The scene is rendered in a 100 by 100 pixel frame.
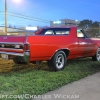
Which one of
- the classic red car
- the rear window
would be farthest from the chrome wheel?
the rear window

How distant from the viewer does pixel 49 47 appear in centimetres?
624

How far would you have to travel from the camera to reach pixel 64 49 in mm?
6914

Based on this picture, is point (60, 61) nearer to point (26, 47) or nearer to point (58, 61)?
point (58, 61)

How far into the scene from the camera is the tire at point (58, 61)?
21.6 feet

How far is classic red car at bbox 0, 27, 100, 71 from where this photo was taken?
5764mm

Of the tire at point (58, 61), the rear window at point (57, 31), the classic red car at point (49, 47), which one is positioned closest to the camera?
the classic red car at point (49, 47)

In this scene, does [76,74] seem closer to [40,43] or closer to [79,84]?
[79,84]

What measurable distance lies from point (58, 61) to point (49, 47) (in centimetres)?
83

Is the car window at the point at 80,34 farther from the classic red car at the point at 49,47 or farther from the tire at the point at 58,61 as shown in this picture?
the tire at the point at 58,61

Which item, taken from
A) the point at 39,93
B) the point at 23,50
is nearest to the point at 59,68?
the point at 23,50

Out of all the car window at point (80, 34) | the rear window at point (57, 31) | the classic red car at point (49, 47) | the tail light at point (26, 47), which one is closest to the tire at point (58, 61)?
the classic red car at point (49, 47)

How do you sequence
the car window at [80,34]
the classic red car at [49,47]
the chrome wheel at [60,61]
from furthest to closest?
the car window at [80,34] < the chrome wheel at [60,61] < the classic red car at [49,47]

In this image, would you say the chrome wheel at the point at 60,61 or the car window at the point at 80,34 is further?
the car window at the point at 80,34

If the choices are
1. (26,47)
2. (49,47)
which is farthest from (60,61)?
(26,47)
